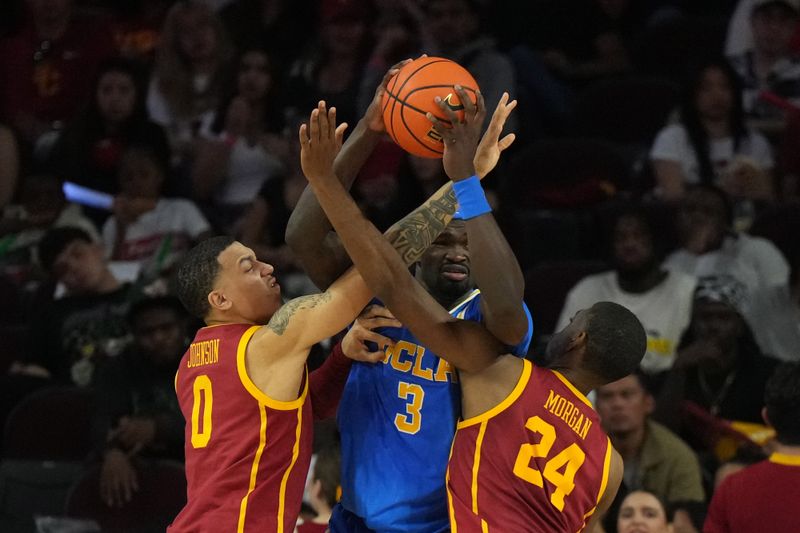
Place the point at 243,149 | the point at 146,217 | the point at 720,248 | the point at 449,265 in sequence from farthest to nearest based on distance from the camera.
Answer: the point at 243,149, the point at 146,217, the point at 720,248, the point at 449,265

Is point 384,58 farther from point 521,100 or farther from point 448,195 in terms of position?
point 448,195

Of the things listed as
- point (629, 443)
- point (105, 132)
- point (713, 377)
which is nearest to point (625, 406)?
point (629, 443)

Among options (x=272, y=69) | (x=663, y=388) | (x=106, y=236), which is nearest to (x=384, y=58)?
(x=272, y=69)

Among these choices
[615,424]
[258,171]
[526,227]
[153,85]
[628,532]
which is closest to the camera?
[628,532]

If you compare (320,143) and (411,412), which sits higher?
(320,143)

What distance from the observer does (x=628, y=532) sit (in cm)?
662

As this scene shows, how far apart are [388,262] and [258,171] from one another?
18.0ft

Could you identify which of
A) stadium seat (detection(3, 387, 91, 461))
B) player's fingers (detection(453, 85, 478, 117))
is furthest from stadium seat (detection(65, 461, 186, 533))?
player's fingers (detection(453, 85, 478, 117))

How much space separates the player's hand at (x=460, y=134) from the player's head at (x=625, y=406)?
3130 mm

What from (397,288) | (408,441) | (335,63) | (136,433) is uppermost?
(397,288)

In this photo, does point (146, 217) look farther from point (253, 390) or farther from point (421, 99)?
point (421, 99)

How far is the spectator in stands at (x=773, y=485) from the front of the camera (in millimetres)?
5441

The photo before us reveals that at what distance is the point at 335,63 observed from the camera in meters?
10.2

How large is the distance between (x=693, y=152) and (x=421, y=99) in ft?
17.3
